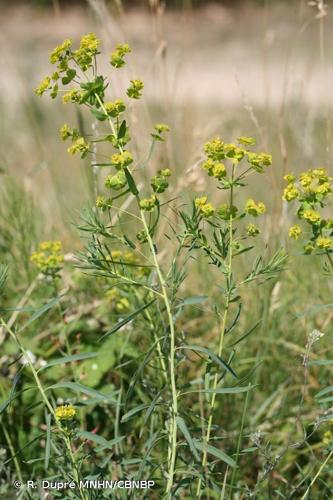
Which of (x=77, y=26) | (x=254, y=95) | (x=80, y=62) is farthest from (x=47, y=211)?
(x=77, y=26)

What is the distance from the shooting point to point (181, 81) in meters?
8.07

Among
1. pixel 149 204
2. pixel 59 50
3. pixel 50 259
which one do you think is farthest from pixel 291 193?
pixel 50 259

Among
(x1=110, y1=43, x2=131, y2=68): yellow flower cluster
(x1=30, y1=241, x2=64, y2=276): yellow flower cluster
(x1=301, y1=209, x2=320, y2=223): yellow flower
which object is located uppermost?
(x1=110, y1=43, x2=131, y2=68): yellow flower cluster

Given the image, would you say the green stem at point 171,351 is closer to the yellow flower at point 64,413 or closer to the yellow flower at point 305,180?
the yellow flower at point 64,413

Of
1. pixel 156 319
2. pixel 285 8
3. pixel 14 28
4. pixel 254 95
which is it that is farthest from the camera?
pixel 14 28

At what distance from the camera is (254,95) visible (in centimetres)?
932

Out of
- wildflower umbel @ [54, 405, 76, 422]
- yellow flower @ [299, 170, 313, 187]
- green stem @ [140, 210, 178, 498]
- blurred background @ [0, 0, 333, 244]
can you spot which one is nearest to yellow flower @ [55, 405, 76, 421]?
wildflower umbel @ [54, 405, 76, 422]

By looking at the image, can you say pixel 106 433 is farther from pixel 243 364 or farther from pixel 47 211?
pixel 47 211

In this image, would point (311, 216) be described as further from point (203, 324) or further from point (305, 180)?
point (203, 324)

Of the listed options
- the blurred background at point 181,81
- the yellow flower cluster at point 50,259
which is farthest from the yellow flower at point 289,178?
the blurred background at point 181,81

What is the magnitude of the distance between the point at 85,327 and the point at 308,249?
902mm

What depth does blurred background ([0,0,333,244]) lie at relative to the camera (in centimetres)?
306

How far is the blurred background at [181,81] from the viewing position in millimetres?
3059

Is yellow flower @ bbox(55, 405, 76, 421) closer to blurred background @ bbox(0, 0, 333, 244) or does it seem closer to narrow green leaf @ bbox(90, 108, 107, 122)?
narrow green leaf @ bbox(90, 108, 107, 122)
